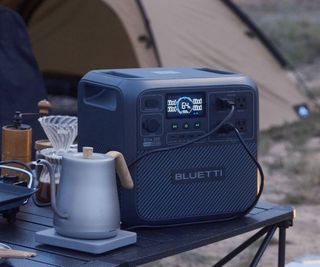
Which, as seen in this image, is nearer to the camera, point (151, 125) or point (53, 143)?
point (151, 125)

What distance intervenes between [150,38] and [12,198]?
4.31 meters

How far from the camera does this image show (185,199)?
233cm

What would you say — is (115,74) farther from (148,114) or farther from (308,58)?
(308,58)

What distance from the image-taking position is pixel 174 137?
2.30 metres

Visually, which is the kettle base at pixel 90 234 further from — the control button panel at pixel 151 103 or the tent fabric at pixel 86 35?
the tent fabric at pixel 86 35

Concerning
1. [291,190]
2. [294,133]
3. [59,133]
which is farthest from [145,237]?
[294,133]

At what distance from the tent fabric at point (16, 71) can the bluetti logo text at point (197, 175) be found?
1.54m

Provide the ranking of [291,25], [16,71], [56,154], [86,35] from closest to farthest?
[56,154] < [16,71] < [86,35] < [291,25]

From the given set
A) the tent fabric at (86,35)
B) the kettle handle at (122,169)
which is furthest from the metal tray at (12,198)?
the tent fabric at (86,35)

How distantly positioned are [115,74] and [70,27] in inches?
184

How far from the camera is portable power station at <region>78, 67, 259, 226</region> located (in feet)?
7.36

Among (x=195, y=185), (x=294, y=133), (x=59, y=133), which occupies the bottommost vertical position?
(x=294, y=133)

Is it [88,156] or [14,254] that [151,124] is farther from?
[14,254]

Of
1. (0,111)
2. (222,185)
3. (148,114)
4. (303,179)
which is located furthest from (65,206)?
(303,179)
